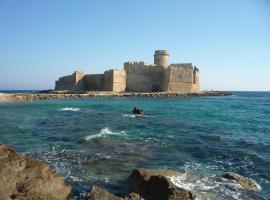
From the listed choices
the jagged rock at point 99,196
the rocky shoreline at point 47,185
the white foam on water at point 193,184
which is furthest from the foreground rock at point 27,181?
the white foam on water at point 193,184

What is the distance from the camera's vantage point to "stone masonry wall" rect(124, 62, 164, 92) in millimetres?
49438

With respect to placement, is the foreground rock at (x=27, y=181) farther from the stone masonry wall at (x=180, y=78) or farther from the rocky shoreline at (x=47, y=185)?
the stone masonry wall at (x=180, y=78)

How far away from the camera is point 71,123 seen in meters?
18.5

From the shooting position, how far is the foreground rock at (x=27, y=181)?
607cm

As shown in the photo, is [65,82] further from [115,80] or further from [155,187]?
[155,187]

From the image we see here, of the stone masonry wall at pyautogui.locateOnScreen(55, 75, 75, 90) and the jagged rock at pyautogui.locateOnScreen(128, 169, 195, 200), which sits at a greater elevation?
the stone masonry wall at pyautogui.locateOnScreen(55, 75, 75, 90)

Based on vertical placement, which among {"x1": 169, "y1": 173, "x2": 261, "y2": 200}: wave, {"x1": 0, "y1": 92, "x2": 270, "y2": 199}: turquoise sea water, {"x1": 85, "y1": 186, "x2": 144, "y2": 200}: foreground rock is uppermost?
{"x1": 85, "y1": 186, "x2": 144, "y2": 200}: foreground rock

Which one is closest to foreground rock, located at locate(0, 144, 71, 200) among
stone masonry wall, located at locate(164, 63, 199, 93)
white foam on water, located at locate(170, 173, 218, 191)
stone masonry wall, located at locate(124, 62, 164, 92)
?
white foam on water, located at locate(170, 173, 218, 191)

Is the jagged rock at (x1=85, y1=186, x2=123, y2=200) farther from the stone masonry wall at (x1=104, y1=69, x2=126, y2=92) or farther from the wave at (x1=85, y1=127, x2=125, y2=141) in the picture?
the stone masonry wall at (x1=104, y1=69, x2=126, y2=92)

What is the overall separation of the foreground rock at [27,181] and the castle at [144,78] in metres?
40.0

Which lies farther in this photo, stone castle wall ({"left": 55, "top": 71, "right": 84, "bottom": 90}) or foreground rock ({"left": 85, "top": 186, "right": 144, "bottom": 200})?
stone castle wall ({"left": 55, "top": 71, "right": 84, "bottom": 90})

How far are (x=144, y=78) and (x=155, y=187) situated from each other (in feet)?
146

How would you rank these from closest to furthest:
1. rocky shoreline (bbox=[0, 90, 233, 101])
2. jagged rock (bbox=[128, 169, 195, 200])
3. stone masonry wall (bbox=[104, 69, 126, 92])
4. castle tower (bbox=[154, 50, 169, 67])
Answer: jagged rock (bbox=[128, 169, 195, 200]), rocky shoreline (bbox=[0, 90, 233, 101]), stone masonry wall (bbox=[104, 69, 126, 92]), castle tower (bbox=[154, 50, 169, 67])

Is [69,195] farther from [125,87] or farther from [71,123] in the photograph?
[125,87]
